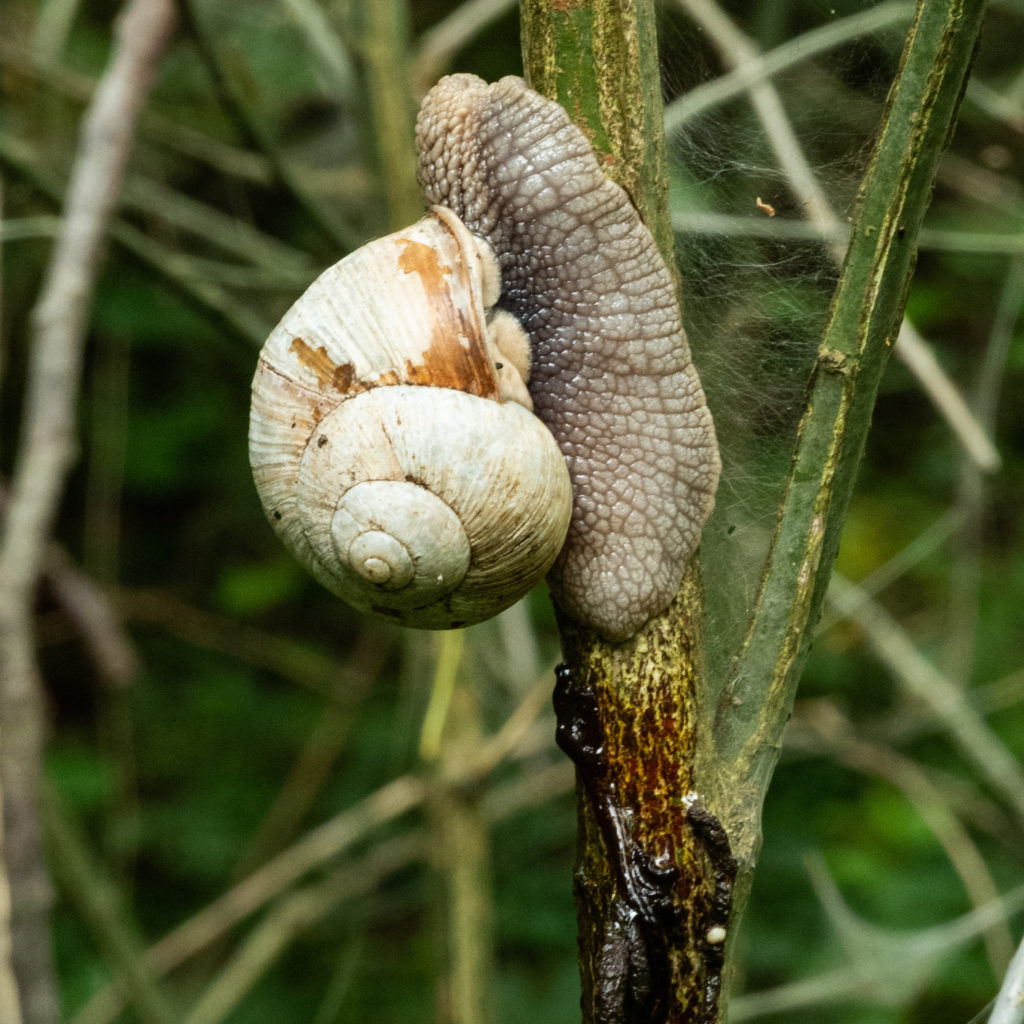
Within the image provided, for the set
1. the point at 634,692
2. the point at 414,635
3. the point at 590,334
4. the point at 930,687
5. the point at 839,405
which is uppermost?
the point at 590,334

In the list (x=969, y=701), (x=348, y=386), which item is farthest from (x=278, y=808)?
(x=348, y=386)

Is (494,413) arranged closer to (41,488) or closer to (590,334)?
(590,334)

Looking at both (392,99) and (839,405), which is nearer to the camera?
(839,405)

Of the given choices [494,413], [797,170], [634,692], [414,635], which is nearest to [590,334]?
[494,413]

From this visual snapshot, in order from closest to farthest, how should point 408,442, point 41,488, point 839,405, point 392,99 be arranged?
point 839,405 < point 408,442 < point 41,488 < point 392,99

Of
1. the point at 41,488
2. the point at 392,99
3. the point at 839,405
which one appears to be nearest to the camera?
the point at 839,405

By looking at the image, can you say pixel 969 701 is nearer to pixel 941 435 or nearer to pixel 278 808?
pixel 941 435

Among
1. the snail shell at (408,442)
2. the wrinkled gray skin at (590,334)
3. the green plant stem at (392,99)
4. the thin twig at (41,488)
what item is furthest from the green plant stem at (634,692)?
the green plant stem at (392,99)

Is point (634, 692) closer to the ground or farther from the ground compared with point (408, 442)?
closer to the ground
